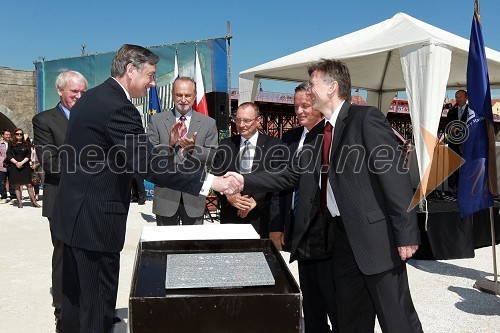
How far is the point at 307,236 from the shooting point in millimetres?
2973

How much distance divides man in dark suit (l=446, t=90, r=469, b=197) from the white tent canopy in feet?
1.77

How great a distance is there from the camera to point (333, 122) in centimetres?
270

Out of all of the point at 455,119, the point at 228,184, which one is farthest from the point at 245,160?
the point at 455,119

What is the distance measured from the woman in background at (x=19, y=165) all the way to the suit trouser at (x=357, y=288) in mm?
11102

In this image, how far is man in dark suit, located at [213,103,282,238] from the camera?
155 inches

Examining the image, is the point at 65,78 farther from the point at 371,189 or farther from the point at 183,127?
the point at 371,189

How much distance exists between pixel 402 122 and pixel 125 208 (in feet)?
243

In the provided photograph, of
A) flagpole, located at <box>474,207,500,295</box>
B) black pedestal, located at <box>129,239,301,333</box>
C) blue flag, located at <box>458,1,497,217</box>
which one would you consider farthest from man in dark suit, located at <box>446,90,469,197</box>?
black pedestal, located at <box>129,239,301,333</box>

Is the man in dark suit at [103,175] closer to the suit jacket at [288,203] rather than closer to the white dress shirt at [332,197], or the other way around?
the white dress shirt at [332,197]

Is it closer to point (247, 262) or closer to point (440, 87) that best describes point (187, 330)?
point (247, 262)

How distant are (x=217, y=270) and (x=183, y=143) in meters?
2.37

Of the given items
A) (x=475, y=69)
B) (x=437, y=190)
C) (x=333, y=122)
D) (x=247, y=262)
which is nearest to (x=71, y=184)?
(x=247, y=262)

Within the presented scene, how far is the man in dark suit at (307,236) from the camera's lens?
3.00 metres

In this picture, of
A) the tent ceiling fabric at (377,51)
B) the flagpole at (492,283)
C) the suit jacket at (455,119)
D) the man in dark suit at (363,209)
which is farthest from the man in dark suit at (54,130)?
the suit jacket at (455,119)
